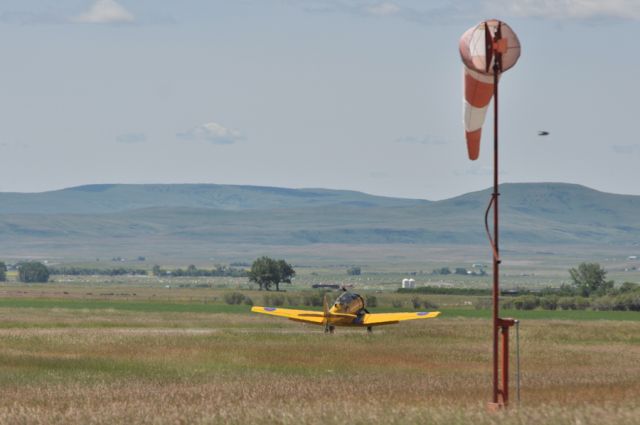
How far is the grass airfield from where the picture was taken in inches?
952

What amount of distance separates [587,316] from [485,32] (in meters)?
79.5

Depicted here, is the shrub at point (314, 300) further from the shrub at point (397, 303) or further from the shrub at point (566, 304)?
the shrub at point (566, 304)

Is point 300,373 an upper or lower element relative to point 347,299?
lower

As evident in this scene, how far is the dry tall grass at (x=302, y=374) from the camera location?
24.0 metres

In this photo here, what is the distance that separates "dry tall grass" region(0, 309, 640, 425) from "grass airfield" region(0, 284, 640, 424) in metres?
0.06

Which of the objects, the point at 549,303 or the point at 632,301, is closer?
the point at 632,301

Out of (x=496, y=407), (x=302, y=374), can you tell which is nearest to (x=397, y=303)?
(x=302, y=374)

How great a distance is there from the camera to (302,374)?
4459cm

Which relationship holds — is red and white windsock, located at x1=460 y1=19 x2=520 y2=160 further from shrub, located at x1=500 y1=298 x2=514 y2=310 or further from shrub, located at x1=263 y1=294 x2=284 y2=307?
shrub, located at x1=263 y1=294 x2=284 y2=307

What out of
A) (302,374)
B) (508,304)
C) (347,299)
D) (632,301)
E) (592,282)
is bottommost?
(302,374)

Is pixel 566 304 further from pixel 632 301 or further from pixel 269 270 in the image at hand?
pixel 269 270

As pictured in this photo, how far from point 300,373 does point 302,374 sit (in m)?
0.57

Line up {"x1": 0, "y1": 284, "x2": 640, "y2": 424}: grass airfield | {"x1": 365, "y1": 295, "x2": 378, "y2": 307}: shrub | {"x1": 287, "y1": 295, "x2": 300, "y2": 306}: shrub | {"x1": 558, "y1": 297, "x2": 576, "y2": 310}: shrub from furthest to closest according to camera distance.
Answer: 1. {"x1": 287, "y1": 295, "x2": 300, "y2": 306}: shrub
2. {"x1": 558, "y1": 297, "x2": 576, "y2": 310}: shrub
3. {"x1": 365, "y1": 295, "x2": 378, "y2": 307}: shrub
4. {"x1": 0, "y1": 284, "x2": 640, "y2": 424}: grass airfield

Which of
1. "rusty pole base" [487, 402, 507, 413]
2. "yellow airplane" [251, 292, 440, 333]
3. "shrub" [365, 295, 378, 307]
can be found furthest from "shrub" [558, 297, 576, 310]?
"rusty pole base" [487, 402, 507, 413]
